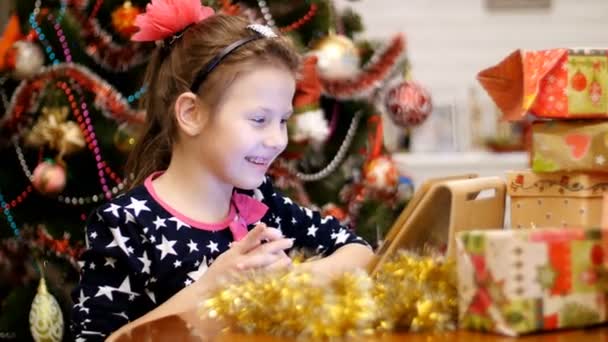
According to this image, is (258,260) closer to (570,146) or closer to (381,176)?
(570,146)

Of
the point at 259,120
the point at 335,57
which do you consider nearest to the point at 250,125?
the point at 259,120

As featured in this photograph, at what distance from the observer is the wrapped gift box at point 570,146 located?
985mm

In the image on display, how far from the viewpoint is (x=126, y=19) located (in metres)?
2.15

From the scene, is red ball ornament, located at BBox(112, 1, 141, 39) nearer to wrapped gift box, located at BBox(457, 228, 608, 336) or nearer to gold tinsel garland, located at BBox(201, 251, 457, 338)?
gold tinsel garland, located at BBox(201, 251, 457, 338)

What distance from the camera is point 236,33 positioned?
56.7 inches

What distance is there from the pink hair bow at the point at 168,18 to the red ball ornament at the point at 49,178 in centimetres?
73

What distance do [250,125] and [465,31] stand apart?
3.01 m

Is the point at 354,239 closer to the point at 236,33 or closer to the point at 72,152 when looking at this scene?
the point at 236,33

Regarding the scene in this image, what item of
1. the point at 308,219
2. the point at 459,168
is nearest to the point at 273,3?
the point at 308,219

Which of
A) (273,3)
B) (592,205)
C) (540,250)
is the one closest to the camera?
(540,250)

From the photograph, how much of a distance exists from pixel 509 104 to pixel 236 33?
53 cm

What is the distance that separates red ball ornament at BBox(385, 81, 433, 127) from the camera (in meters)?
2.37

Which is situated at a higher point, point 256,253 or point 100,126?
point 256,253

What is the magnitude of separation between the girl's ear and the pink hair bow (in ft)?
0.43
